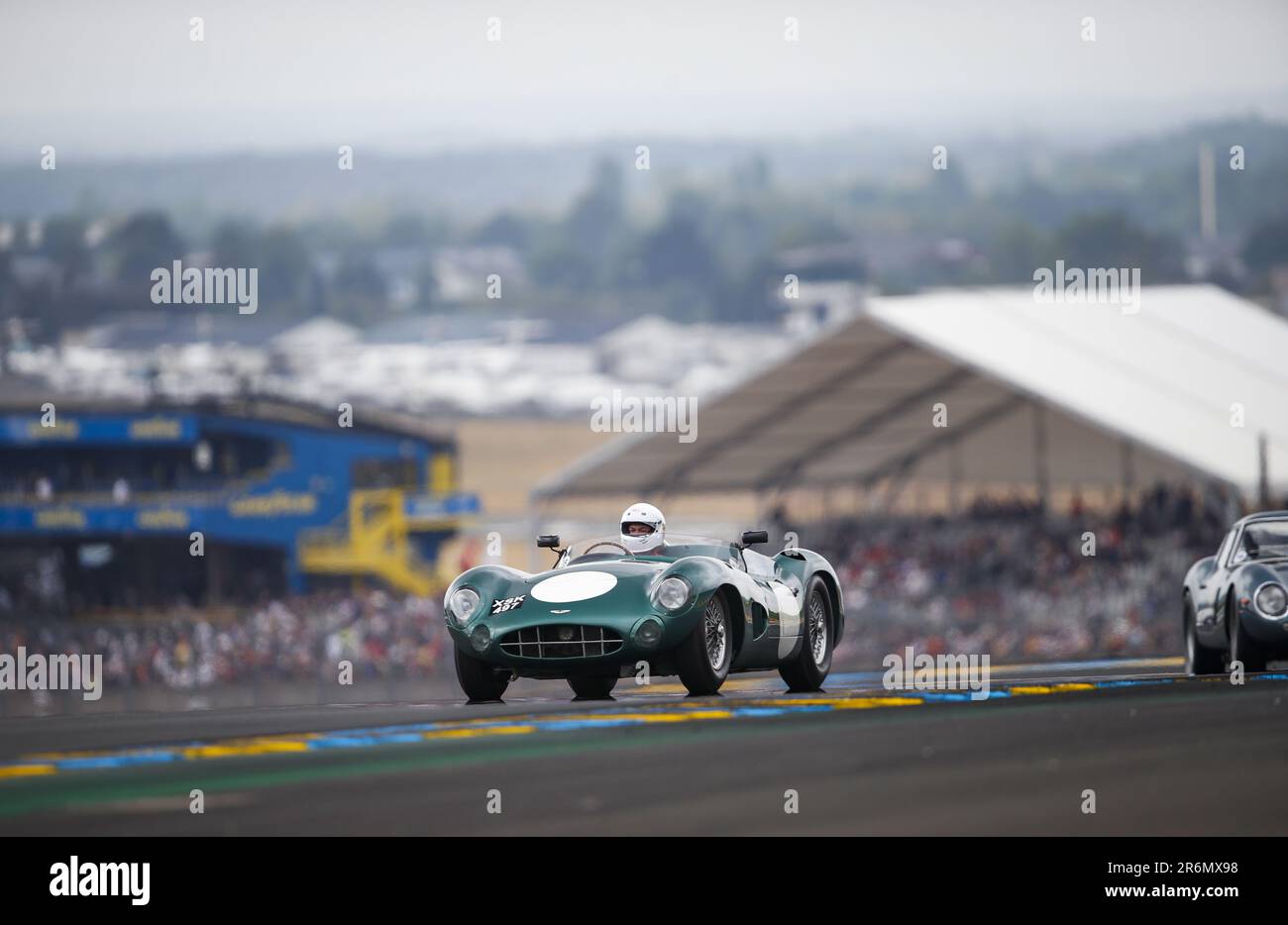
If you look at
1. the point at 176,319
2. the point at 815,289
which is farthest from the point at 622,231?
the point at 176,319

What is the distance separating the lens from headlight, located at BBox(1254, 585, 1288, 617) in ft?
49.4

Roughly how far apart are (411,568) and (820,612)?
3414 centimetres

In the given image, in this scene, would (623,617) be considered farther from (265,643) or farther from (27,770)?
(265,643)

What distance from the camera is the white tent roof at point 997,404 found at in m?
29.1

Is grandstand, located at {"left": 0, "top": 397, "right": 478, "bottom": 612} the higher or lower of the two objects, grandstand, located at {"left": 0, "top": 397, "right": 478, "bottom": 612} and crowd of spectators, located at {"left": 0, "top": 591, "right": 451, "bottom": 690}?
the higher

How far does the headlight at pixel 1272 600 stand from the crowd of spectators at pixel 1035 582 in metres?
11.7

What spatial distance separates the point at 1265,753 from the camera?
34.7 ft

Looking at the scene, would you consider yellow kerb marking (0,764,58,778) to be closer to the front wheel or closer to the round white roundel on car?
the round white roundel on car

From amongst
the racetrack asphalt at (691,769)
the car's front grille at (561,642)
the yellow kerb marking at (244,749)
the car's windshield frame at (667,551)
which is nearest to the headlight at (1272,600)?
the racetrack asphalt at (691,769)

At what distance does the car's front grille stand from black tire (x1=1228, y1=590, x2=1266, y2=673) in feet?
16.3
